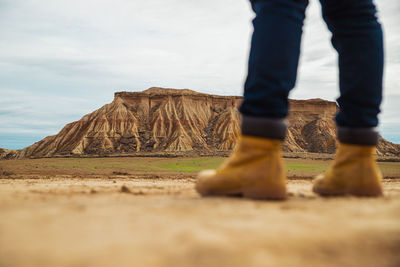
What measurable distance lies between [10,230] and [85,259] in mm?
341

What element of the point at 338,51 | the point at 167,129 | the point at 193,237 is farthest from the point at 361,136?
the point at 167,129

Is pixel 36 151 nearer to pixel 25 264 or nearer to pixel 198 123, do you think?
pixel 198 123

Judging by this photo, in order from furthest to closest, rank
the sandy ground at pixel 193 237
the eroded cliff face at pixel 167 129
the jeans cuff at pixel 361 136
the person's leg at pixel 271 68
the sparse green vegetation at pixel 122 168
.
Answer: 1. the eroded cliff face at pixel 167 129
2. the sparse green vegetation at pixel 122 168
3. the jeans cuff at pixel 361 136
4. the person's leg at pixel 271 68
5. the sandy ground at pixel 193 237

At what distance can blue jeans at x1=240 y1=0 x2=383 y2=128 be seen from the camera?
5.33 ft

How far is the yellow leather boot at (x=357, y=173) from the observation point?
6.29ft

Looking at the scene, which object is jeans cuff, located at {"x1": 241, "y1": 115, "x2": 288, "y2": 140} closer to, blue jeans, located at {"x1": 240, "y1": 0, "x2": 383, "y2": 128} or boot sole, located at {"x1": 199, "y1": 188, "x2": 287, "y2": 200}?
blue jeans, located at {"x1": 240, "y1": 0, "x2": 383, "y2": 128}

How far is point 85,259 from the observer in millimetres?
788

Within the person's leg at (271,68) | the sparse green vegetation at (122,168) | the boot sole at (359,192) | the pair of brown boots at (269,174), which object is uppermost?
the person's leg at (271,68)

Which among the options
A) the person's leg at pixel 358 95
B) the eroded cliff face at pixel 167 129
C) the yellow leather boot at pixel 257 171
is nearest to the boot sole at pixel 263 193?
the yellow leather boot at pixel 257 171

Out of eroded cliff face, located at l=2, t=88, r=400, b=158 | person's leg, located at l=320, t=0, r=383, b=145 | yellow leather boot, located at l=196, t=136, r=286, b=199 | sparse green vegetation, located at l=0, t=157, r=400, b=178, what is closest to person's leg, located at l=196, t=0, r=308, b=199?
yellow leather boot, located at l=196, t=136, r=286, b=199

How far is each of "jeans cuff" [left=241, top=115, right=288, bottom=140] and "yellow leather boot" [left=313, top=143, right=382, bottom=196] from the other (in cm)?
56

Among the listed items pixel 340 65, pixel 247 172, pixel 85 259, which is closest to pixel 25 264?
pixel 85 259

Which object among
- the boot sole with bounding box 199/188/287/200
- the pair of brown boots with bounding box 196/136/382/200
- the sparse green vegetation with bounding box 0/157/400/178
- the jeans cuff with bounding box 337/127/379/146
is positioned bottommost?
the sparse green vegetation with bounding box 0/157/400/178

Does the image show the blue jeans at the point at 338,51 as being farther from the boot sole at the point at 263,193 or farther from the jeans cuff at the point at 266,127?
the boot sole at the point at 263,193
